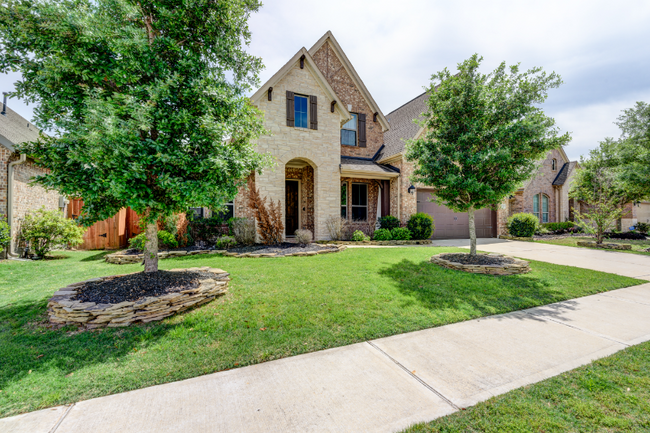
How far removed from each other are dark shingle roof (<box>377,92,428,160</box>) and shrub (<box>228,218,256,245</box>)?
7701 mm

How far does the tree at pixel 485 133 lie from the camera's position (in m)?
6.39

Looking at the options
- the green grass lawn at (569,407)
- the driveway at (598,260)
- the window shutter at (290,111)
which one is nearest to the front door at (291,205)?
the window shutter at (290,111)

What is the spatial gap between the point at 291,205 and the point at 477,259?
29.5 ft

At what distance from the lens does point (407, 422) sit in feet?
6.28

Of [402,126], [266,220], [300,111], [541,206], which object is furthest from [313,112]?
[541,206]

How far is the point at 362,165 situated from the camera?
1260 cm

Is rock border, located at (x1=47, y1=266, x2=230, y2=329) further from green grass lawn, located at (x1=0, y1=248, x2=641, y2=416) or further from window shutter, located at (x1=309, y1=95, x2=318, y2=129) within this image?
window shutter, located at (x1=309, y1=95, x2=318, y2=129)

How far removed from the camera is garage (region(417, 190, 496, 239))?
13586 mm

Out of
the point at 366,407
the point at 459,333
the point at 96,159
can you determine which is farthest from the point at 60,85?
the point at 459,333

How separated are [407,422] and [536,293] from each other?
457 centimetres

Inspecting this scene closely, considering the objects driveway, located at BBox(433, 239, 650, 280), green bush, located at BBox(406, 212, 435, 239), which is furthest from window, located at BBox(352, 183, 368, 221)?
driveway, located at BBox(433, 239, 650, 280)

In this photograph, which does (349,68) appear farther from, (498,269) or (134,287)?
(134,287)

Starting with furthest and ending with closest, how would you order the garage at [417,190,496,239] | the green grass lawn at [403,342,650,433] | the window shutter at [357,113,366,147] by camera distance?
the window shutter at [357,113,366,147] → the garage at [417,190,496,239] → the green grass lawn at [403,342,650,433]

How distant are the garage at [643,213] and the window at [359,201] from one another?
91.2ft
